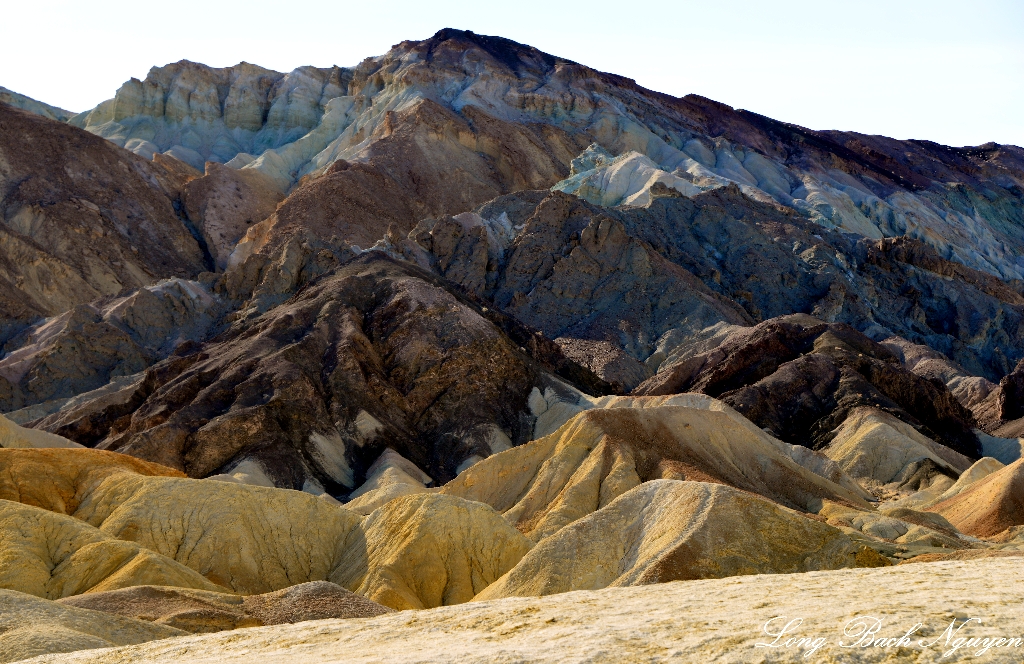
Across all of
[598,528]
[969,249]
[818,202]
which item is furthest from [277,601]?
[969,249]

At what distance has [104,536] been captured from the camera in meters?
37.2

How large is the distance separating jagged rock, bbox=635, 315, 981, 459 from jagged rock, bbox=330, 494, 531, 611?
45.9m

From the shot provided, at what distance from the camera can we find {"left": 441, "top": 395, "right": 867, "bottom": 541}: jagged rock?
1923 inches

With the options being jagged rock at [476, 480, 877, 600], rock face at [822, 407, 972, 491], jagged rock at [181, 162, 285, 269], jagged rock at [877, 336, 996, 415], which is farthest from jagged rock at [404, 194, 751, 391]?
jagged rock at [476, 480, 877, 600]

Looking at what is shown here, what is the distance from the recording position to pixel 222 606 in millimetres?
28078

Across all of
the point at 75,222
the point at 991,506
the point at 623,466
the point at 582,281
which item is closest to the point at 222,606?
the point at 623,466

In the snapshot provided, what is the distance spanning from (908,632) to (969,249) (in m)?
151

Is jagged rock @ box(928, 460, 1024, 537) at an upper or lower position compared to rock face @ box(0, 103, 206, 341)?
lower

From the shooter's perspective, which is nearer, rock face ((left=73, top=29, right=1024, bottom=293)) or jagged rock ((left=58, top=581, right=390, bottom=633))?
jagged rock ((left=58, top=581, right=390, bottom=633))

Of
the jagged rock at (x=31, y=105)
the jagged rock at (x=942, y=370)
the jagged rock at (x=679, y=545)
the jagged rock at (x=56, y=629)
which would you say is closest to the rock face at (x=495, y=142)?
the jagged rock at (x=31, y=105)

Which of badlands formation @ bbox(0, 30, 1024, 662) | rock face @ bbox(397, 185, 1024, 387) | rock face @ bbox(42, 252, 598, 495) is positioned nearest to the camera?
badlands formation @ bbox(0, 30, 1024, 662)

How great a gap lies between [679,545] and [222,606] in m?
10.9

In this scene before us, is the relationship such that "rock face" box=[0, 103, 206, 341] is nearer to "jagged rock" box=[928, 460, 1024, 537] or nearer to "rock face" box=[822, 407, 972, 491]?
"rock face" box=[822, 407, 972, 491]

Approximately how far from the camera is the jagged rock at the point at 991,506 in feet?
184
